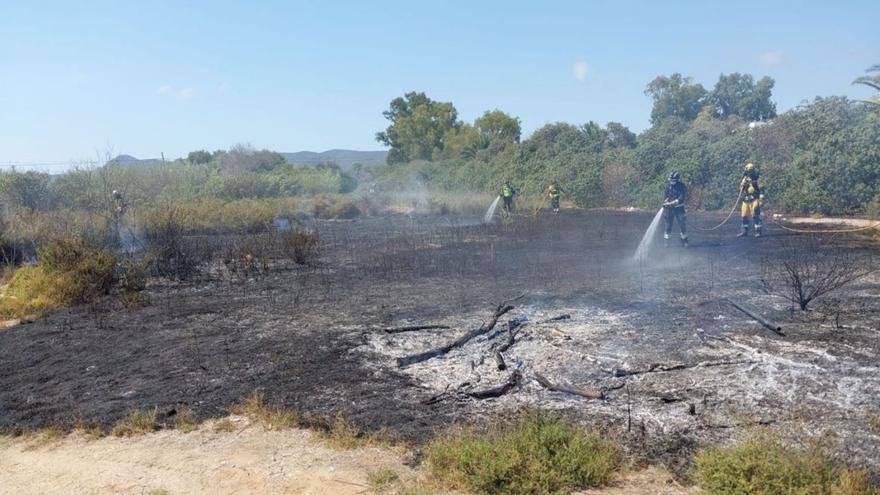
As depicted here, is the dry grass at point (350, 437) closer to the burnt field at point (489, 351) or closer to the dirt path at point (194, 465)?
the dirt path at point (194, 465)

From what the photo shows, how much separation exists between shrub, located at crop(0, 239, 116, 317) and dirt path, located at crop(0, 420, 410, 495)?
7.18 metres

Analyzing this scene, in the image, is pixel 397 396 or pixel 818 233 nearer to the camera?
pixel 397 396

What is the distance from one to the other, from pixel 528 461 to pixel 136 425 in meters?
3.70

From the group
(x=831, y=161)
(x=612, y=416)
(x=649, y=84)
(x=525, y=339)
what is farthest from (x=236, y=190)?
(x=649, y=84)

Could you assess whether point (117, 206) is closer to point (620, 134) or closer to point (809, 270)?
point (809, 270)

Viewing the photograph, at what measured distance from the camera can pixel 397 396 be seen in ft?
21.3

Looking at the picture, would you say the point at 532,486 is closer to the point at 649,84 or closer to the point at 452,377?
the point at 452,377

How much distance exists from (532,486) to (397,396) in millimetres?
2338

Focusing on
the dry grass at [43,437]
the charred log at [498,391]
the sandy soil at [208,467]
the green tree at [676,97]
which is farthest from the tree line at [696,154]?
the dry grass at [43,437]

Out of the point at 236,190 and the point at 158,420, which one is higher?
the point at 236,190

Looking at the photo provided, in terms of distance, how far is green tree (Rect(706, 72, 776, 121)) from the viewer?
5651 cm

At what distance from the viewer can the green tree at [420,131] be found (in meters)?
66.6

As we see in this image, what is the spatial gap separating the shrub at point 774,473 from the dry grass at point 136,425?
4.66 m

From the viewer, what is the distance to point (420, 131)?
220 ft
